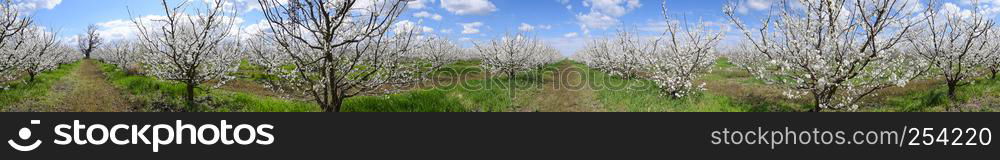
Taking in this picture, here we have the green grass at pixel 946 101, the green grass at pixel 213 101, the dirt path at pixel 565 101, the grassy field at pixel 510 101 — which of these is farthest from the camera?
the dirt path at pixel 565 101

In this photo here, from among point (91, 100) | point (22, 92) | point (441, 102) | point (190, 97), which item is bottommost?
point (441, 102)

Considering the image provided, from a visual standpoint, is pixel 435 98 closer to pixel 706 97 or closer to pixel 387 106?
pixel 387 106

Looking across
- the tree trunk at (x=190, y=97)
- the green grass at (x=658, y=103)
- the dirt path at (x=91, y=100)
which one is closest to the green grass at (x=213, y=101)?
the tree trunk at (x=190, y=97)

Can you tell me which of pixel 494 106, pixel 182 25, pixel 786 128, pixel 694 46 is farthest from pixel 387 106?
pixel 694 46

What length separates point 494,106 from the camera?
14.8 m

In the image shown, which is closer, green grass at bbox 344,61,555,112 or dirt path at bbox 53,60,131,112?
green grass at bbox 344,61,555,112

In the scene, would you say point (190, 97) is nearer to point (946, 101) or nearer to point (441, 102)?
point (441, 102)

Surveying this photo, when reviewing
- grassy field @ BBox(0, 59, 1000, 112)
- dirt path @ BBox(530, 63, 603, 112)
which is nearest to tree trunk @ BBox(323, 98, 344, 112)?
grassy field @ BBox(0, 59, 1000, 112)

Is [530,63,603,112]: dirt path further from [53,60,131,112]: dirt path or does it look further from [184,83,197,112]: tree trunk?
[53,60,131,112]: dirt path

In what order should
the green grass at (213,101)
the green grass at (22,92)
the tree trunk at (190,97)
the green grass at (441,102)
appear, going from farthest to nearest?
the green grass at (22,92) < the tree trunk at (190,97) < the green grass at (213,101) < the green grass at (441,102)

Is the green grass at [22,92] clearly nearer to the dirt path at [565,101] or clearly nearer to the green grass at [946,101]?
the dirt path at [565,101]

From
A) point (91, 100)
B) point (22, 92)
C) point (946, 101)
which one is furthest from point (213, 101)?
point (946, 101)

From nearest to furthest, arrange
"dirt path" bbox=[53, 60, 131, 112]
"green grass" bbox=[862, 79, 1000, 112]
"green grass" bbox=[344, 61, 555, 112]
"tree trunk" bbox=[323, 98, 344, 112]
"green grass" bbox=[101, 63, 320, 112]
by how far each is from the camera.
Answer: "tree trunk" bbox=[323, 98, 344, 112], "green grass" bbox=[344, 61, 555, 112], "green grass" bbox=[862, 79, 1000, 112], "green grass" bbox=[101, 63, 320, 112], "dirt path" bbox=[53, 60, 131, 112]

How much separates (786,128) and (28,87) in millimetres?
24572
